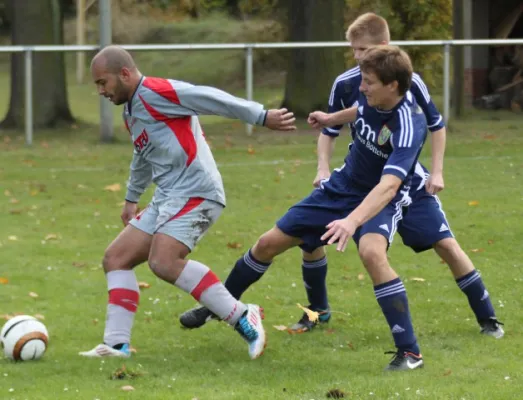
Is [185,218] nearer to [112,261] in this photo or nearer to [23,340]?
[112,261]

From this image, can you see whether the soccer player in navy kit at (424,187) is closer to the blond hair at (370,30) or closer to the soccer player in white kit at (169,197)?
the blond hair at (370,30)

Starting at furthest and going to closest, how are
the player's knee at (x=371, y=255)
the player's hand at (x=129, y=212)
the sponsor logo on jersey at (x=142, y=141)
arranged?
1. the player's hand at (x=129, y=212)
2. the sponsor logo on jersey at (x=142, y=141)
3. the player's knee at (x=371, y=255)

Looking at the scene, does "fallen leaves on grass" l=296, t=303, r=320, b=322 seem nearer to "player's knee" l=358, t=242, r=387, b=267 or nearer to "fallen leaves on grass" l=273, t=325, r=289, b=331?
"fallen leaves on grass" l=273, t=325, r=289, b=331

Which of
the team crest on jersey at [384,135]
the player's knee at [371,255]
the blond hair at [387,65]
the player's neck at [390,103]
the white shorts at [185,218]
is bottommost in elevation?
the player's knee at [371,255]

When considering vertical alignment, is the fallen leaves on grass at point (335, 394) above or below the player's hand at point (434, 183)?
below

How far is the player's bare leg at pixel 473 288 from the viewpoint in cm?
721

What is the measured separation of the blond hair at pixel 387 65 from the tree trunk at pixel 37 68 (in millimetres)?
15403

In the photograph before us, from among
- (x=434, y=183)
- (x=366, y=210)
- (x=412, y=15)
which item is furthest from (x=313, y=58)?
(x=366, y=210)

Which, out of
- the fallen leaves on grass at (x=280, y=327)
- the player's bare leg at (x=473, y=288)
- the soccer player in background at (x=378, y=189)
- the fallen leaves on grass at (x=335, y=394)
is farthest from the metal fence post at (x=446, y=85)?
the fallen leaves on grass at (x=335, y=394)

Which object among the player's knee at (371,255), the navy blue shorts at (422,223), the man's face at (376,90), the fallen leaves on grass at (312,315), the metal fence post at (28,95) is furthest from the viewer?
the metal fence post at (28,95)

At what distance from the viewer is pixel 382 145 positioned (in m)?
6.53

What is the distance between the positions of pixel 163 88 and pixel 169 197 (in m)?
0.63

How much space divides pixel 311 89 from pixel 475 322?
13610mm

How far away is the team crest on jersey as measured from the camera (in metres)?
6.45
